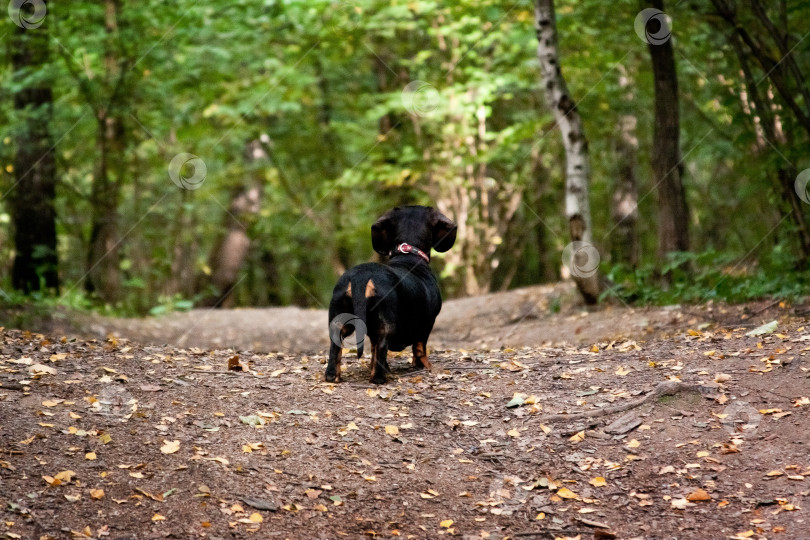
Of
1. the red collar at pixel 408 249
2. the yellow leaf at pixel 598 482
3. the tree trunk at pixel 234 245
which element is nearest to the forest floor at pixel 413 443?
the yellow leaf at pixel 598 482

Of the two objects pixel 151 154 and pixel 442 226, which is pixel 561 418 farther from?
pixel 151 154

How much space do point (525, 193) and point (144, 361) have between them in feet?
42.5

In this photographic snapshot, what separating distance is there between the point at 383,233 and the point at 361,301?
1.19 m

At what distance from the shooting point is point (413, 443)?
211 inches

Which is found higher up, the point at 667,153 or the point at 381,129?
the point at 381,129

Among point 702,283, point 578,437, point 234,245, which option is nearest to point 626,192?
point 702,283

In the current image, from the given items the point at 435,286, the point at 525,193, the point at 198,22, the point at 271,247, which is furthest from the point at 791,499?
the point at 271,247

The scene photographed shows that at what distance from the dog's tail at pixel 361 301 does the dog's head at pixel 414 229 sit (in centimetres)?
100

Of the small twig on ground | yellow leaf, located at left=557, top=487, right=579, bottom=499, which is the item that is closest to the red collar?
the small twig on ground

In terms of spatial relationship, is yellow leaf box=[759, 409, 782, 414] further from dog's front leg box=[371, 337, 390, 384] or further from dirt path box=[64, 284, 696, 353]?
dirt path box=[64, 284, 696, 353]

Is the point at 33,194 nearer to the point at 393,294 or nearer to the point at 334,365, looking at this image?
the point at 334,365

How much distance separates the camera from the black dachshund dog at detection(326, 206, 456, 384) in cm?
619

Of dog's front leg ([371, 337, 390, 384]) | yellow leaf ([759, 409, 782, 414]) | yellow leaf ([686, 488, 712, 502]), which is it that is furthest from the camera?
dog's front leg ([371, 337, 390, 384])

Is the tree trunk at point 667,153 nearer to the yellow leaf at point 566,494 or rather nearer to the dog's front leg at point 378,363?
the dog's front leg at point 378,363
